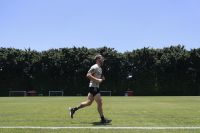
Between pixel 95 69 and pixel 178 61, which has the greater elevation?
pixel 178 61

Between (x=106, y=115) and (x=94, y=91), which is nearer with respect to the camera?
(x=94, y=91)

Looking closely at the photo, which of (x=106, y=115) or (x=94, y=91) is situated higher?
(x=94, y=91)

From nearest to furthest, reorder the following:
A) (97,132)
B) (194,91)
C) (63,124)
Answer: (97,132), (63,124), (194,91)

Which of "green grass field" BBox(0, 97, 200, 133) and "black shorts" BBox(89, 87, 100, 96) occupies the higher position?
"black shorts" BBox(89, 87, 100, 96)

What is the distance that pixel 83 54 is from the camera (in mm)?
68812

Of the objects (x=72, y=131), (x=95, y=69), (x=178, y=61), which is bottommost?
(x=72, y=131)

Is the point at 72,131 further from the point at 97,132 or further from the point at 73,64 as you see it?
the point at 73,64

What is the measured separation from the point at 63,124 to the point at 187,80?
54087 mm

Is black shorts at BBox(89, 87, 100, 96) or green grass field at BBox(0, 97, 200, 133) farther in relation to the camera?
black shorts at BBox(89, 87, 100, 96)

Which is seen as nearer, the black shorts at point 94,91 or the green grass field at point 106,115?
the green grass field at point 106,115

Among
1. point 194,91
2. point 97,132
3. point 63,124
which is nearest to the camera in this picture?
point 97,132

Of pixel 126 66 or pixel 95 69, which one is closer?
pixel 95 69

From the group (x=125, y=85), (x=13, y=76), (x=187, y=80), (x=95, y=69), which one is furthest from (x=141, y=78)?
(x=95, y=69)

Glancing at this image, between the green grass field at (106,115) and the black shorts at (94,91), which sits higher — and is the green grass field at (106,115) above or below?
below
